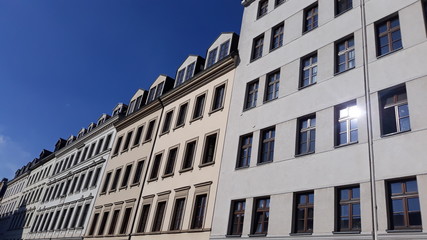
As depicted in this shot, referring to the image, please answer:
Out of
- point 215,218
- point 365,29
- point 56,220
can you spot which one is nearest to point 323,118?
point 365,29

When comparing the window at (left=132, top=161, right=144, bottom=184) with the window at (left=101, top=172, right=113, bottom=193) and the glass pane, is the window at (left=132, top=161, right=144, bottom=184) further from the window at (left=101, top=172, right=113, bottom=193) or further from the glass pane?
the glass pane

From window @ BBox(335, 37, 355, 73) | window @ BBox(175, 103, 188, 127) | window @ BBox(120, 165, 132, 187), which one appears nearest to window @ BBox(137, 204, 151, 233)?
window @ BBox(120, 165, 132, 187)

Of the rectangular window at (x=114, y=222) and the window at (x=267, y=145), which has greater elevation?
the window at (x=267, y=145)

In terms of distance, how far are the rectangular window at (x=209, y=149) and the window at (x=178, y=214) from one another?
2689mm

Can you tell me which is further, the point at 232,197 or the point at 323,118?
the point at 232,197

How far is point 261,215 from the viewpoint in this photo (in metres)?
15.2

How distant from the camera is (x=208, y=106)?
73.8 ft

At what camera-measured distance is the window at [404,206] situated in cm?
1034

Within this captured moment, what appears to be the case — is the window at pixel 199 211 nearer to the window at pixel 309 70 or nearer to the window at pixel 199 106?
the window at pixel 199 106

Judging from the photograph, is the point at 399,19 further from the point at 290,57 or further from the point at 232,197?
the point at 232,197

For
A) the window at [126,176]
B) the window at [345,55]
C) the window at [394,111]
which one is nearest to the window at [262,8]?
the window at [345,55]

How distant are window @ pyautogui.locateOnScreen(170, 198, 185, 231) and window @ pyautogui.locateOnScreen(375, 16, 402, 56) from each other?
1299cm

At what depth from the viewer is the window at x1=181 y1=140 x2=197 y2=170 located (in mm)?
21992

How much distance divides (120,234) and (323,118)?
684 inches
